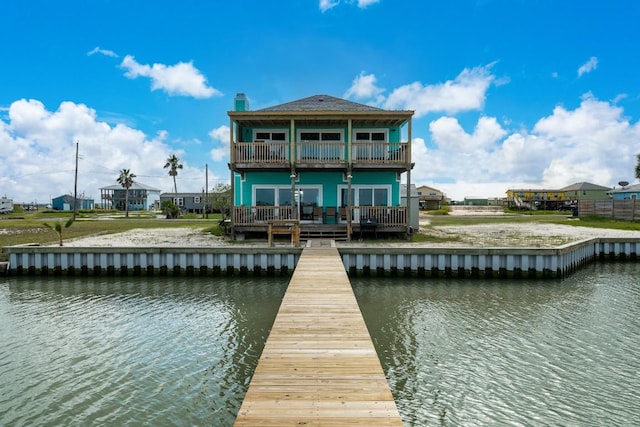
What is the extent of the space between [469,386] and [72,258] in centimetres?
1444

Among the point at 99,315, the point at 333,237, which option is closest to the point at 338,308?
the point at 99,315

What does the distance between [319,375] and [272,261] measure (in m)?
10.1

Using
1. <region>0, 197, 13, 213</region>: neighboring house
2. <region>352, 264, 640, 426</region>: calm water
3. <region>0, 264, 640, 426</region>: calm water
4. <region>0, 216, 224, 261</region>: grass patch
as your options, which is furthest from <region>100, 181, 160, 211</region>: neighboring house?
<region>352, 264, 640, 426</region>: calm water

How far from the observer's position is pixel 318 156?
19984mm

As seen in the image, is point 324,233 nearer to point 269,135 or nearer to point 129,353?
point 269,135

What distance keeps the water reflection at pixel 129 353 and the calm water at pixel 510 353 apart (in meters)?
2.81

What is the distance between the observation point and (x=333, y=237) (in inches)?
711

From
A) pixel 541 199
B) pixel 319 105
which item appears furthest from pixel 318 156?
pixel 541 199

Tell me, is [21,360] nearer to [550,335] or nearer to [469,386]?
[469,386]

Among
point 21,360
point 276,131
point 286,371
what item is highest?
point 276,131

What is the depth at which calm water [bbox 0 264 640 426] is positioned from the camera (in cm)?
541

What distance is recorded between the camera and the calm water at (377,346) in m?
5.41

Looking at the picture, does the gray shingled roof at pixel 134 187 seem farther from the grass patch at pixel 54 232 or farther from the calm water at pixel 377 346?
the calm water at pixel 377 346

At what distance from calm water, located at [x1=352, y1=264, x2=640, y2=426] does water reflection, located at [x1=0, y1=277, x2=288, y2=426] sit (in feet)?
9.21
